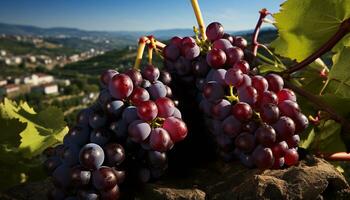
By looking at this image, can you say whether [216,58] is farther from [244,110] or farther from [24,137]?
[24,137]

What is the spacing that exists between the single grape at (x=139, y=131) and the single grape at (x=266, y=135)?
201mm

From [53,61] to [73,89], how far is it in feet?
123

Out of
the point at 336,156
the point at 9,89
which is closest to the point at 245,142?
the point at 336,156

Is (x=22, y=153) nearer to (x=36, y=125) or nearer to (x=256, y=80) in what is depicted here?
(x=36, y=125)

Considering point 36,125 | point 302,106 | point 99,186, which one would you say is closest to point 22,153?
point 36,125

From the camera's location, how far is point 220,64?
0.84m

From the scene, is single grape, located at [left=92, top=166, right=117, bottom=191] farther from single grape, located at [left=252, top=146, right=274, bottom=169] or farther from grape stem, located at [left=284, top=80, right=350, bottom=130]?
grape stem, located at [left=284, top=80, right=350, bottom=130]

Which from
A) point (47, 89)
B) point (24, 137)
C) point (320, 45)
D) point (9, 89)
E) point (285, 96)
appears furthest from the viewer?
point (9, 89)

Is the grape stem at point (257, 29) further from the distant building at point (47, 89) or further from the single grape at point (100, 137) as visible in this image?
the distant building at point (47, 89)

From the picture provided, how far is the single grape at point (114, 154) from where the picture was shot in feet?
2.42

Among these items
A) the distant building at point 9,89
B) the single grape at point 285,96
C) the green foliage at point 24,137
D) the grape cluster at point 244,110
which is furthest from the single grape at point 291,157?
the distant building at point 9,89


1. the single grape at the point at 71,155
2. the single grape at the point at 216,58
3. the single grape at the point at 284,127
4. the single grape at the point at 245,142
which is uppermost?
the single grape at the point at 216,58

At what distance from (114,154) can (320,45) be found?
62 centimetres

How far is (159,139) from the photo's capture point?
0.74m
